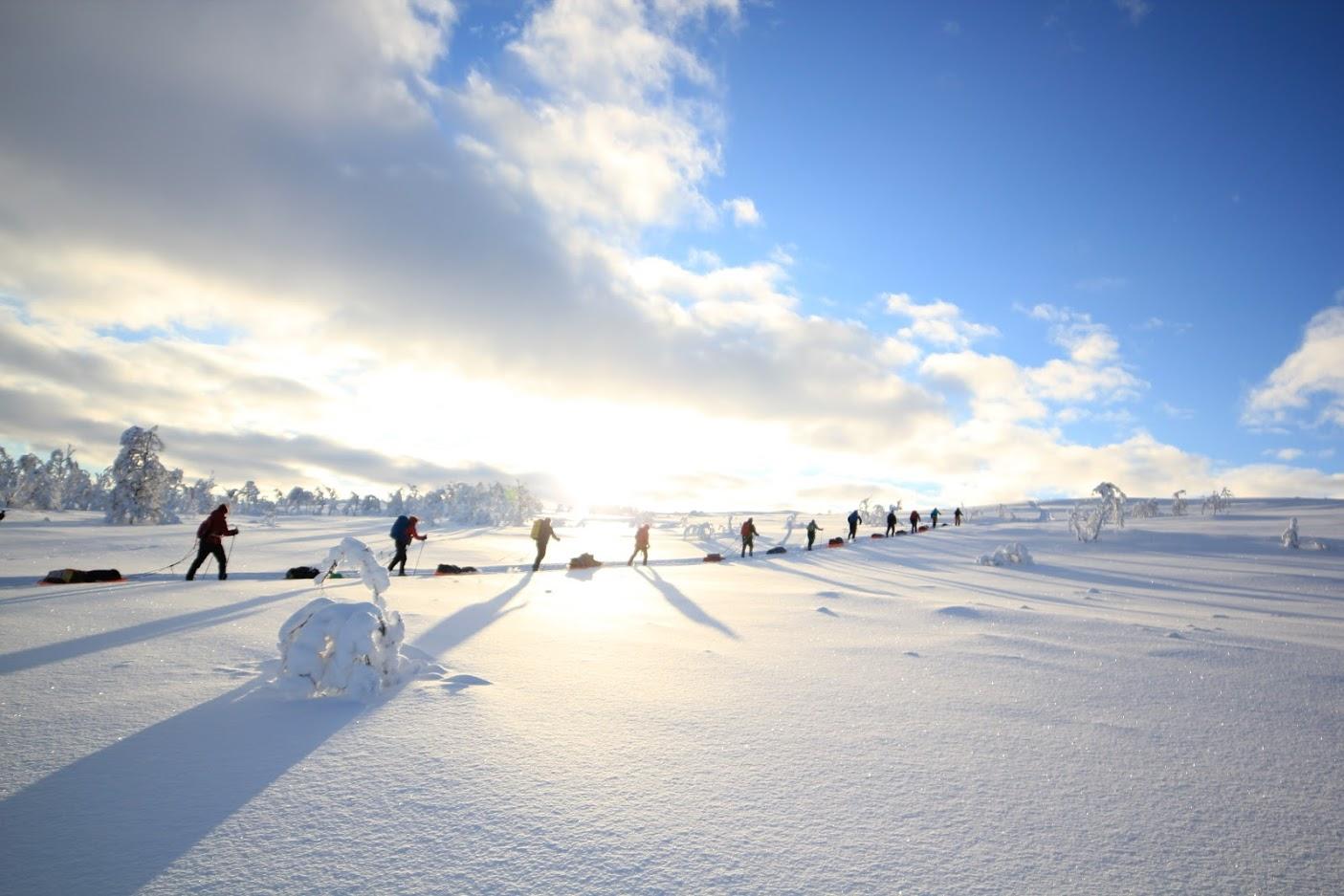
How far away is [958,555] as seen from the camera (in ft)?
78.8

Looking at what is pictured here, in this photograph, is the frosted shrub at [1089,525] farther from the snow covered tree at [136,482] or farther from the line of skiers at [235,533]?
the snow covered tree at [136,482]

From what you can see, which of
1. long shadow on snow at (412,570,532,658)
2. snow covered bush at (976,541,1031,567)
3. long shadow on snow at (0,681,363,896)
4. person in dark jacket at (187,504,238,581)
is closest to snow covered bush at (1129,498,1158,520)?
snow covered bush at (976,541,1031,567)

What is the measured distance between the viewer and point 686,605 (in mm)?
10539

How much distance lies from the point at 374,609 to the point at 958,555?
2416cm

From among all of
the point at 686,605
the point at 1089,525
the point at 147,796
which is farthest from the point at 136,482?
the point at 1089,525

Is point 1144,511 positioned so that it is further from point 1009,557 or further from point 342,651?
point 342,651

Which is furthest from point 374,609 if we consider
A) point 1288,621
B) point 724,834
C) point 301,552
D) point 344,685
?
point 301,552

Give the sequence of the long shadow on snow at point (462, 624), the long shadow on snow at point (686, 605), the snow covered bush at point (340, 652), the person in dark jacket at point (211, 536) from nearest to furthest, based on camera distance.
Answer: the snow covered bush at point (340, 652) < the long shadow on snow at point (462, 624) < the long shadow on snow at point (686, 605) < the person in dark jacket at point (211, 536)

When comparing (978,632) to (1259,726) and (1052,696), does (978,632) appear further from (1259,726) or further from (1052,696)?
(1259,726)

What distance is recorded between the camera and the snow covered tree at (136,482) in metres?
42.1

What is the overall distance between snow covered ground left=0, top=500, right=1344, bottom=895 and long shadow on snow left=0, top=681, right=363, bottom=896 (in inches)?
0.7

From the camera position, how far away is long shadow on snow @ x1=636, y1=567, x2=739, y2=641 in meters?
8.23

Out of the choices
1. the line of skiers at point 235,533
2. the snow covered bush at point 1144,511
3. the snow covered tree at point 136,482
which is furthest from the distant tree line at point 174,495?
the snow covered bush at point 1144,511

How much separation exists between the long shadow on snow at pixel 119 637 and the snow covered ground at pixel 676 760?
0.16 feet
